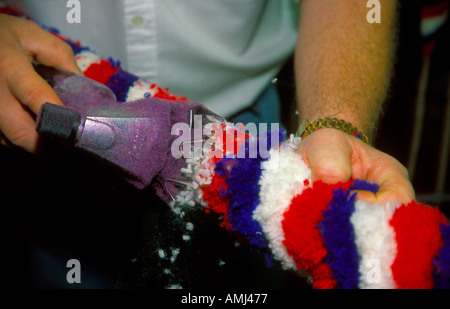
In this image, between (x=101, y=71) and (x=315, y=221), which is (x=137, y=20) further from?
(x=315, y=221)

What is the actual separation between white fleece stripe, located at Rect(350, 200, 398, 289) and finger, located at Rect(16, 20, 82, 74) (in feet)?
1.78

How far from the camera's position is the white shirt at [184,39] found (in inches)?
27.1

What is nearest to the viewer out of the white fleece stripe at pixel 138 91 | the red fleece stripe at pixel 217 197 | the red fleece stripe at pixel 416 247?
the red fleece stripe at pixel 416 247

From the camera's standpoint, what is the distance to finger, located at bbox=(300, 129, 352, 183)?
39cm

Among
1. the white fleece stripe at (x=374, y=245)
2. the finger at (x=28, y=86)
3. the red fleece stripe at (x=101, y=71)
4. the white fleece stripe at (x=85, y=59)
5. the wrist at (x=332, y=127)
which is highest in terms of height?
the white fleece stripe at (x=85, y=59)

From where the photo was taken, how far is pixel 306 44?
73cm

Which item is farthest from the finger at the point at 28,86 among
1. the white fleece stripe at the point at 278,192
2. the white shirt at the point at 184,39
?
the white fleece stripe at the point at 278,192

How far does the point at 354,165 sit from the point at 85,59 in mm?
543

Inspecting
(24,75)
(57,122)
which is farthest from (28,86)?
(57,122)

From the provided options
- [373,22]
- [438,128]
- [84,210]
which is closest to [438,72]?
[438,128]

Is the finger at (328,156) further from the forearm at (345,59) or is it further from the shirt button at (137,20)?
the shirt button at (137,20)

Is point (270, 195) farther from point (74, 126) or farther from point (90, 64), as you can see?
point (90, 64)

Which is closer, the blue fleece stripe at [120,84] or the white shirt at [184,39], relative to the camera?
the blue fleece stripe at [120,84]

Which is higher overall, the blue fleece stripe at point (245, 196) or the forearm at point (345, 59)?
the forearm at point (345, 59)
